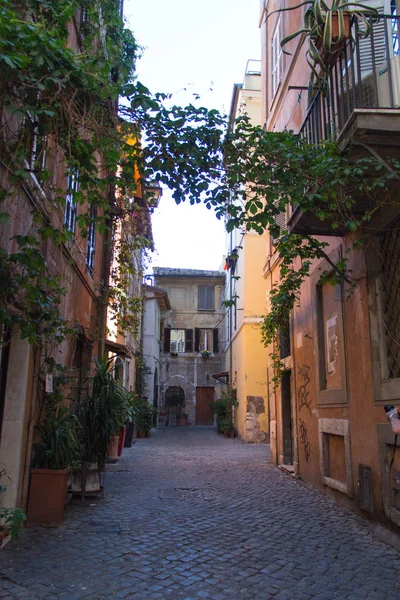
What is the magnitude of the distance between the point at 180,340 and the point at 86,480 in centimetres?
2422

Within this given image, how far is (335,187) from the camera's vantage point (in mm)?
5102

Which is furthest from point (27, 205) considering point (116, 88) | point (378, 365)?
point (378, 365)

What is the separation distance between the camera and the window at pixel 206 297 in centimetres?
3156

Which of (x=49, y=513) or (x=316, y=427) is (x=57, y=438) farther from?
(x=316, y=427)

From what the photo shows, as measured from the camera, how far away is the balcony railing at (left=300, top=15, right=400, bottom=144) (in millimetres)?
5064

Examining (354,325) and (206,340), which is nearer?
(354,325)

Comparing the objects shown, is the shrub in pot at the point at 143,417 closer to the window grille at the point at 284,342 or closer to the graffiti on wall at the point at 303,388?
the window grille at the point at 284,342

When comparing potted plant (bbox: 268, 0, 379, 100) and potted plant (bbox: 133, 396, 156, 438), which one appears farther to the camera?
potted plant (bbox: 133, 396, 156, 438)

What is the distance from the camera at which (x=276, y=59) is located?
11.9 meters

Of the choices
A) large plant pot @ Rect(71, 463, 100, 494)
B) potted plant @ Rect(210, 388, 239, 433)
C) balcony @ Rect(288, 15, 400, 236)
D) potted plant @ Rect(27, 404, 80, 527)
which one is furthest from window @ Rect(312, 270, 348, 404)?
potted plant @ Rect(210, 388, 239, 433)

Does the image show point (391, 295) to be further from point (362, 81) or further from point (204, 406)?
point (204, 406)

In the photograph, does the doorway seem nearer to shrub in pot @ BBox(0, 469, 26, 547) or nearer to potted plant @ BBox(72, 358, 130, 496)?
potted plant @ BBox(72, 358, 130, 496)

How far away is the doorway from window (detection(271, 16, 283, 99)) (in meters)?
6.82

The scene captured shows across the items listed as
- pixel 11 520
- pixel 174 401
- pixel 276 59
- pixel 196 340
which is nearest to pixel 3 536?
pixel 11 520
